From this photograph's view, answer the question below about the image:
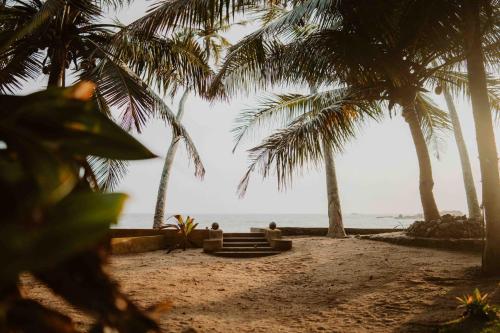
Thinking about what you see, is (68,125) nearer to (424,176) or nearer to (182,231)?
(424,176)

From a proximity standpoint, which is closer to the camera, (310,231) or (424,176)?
(424,176)

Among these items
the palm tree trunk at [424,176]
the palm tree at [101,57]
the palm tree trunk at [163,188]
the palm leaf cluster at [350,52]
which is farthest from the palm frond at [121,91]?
the palm tree trunk at [163,188]

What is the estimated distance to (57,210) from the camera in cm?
28

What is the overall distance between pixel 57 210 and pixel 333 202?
465 inches

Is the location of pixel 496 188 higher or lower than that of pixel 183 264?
higher

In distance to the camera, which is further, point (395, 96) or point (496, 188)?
point (395, 96)

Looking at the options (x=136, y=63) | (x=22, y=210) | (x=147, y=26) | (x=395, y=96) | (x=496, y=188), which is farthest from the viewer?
(x=395, y=96)

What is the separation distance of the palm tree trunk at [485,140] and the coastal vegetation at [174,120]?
0.02 m

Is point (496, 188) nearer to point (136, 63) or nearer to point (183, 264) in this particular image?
point (183, 264)

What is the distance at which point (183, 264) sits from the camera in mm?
6906

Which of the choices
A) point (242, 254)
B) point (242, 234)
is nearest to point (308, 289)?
point (242, 254)

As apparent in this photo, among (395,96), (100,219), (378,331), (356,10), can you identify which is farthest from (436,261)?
(100,219)

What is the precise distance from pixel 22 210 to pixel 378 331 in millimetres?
3907

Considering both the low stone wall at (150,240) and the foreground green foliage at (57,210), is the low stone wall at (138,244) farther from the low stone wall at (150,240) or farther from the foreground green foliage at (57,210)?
the foreground green foliage at (57,210)
